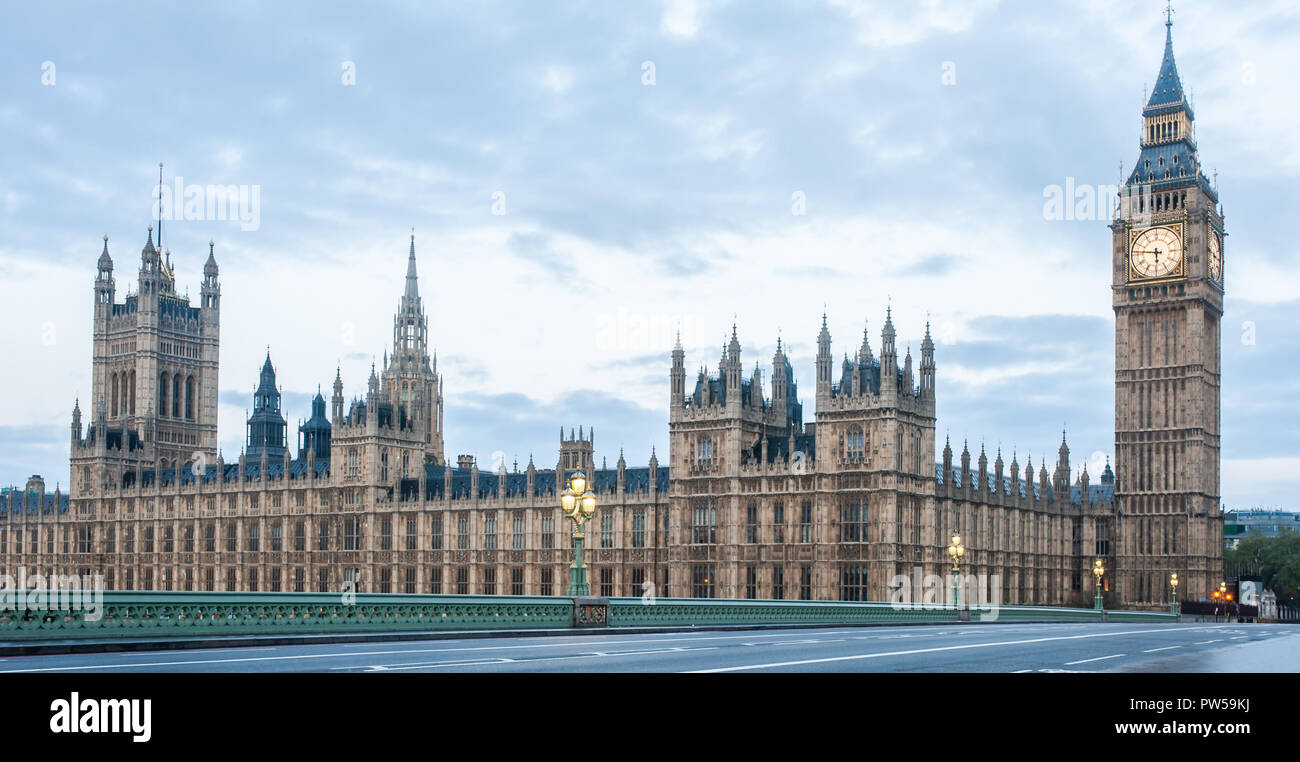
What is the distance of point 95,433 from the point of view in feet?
401

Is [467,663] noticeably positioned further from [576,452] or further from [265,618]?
[576,452]

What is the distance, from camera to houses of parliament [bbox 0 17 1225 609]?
245 ft

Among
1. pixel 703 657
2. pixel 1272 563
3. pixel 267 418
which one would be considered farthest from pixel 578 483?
pixel 1272 563

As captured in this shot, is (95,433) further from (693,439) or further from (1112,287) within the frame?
(1112,287)

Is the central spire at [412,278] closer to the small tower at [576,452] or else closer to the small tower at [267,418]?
the small tower at [267,418]

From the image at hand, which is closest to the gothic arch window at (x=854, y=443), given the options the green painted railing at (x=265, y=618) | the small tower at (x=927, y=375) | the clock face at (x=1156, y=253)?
the small tower at (x=927, y=375)

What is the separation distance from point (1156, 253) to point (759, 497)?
3860 cm

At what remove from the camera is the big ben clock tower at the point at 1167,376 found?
95.6m

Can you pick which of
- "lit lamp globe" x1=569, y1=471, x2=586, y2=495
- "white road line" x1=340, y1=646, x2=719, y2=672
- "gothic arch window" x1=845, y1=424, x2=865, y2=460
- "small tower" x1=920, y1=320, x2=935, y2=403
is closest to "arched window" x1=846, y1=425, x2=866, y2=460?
"gothic arch window" x1=845, y1=424, x2=865, y2=460

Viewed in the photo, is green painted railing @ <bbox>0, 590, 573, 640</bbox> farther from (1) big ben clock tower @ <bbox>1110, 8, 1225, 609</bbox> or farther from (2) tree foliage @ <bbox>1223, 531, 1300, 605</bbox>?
(2) tree foliage @ <bbox>1223, 531, 1300, 605</bbox>

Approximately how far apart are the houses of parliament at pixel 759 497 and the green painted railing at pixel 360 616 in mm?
22101

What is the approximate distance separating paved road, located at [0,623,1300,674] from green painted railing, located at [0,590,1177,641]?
95.6 inches

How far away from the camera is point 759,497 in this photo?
77.3 m

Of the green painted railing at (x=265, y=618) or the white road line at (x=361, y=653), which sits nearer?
the white road line at (x=361, y=653)
